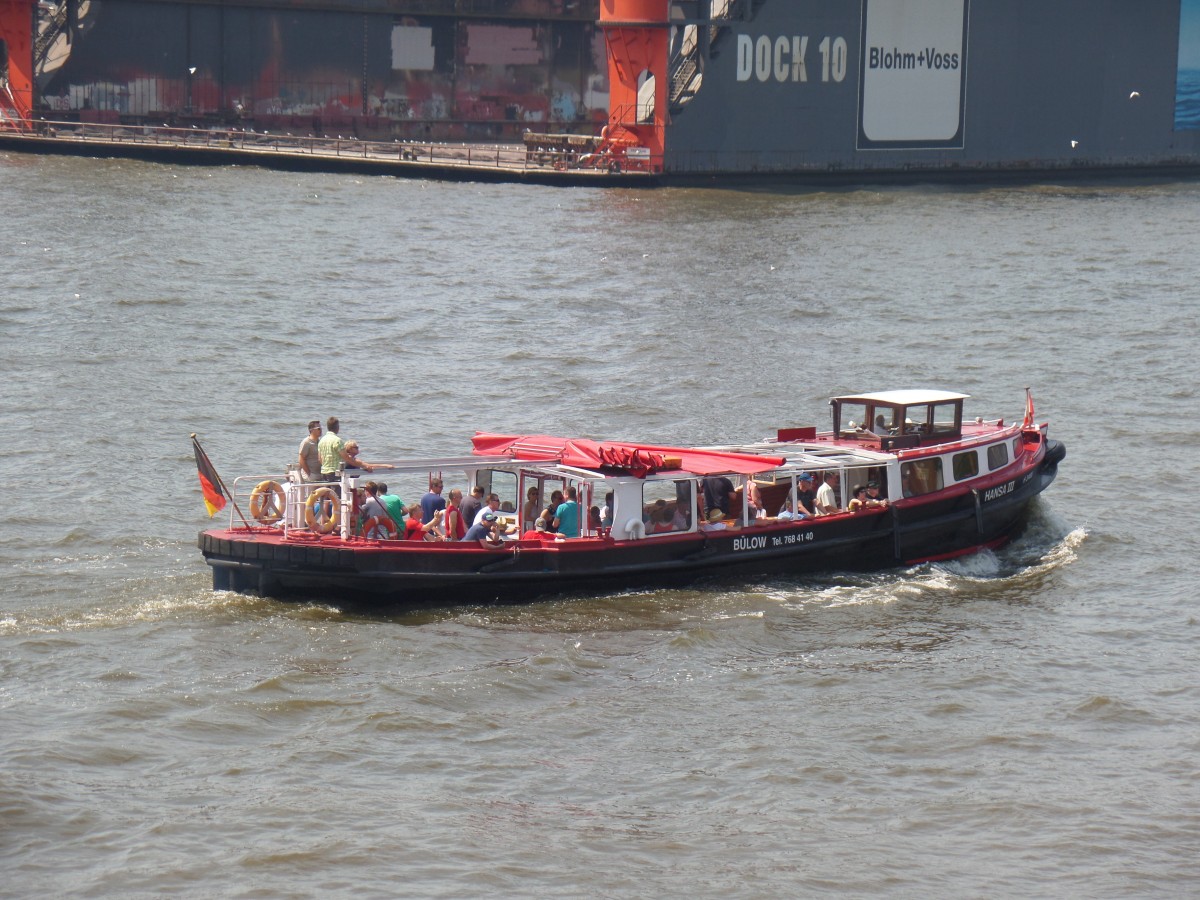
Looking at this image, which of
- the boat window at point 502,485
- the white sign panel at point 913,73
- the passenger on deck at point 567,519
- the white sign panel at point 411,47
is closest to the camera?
the passenger on deck at point 567,519

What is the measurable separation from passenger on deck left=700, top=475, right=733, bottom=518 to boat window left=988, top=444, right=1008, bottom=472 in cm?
436

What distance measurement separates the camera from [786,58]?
71312 mm

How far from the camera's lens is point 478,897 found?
14.4 m

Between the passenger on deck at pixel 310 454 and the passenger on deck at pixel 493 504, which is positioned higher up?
the passenger on deck at pixel 310 454

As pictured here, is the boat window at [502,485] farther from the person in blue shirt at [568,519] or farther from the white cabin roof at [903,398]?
the white cabin roof at [903,398]

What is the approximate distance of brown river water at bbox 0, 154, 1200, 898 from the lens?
49.9ft

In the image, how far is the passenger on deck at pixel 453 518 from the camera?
20844mm

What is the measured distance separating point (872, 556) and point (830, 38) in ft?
174

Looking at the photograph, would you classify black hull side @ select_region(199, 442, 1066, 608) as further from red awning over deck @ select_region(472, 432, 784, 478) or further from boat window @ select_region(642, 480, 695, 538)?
red awning over deck @ select_region(472, 432, 784, 478)

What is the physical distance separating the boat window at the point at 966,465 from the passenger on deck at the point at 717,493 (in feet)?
11.7

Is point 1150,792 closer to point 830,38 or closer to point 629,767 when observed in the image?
point 629,767

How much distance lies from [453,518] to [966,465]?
7.48 meters

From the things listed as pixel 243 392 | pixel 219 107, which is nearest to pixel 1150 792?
pixel 243 392

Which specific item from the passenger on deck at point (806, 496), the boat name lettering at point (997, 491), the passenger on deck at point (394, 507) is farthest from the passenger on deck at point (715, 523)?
the boat name lettering at point (997, 491)
